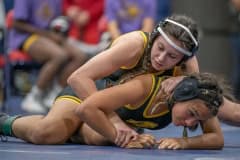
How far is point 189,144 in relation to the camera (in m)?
3.94

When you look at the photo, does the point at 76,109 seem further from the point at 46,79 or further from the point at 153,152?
the point at 46,79

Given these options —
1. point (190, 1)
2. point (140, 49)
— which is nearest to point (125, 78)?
point (140, 49)

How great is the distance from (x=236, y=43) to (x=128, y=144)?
228 inches

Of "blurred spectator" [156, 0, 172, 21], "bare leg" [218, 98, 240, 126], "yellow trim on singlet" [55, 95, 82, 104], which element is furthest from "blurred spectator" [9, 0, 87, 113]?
"bare leg" [218, 98, 240, 126]

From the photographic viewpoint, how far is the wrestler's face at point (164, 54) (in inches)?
151

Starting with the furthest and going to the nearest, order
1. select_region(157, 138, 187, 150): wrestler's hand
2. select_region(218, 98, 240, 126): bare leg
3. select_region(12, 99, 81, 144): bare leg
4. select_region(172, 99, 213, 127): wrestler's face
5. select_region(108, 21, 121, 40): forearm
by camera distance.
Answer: select_region(108, 21, 121, 40): forearm → select_region(218, 98, 240, 126): bare leg → select_region(12, 99, 81, 144): bare leg → select_region(157, 138, 187, 150): wrestler's hand → select_region(172, 99, 213, 127): wrestler's face

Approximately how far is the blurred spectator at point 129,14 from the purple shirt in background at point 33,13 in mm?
670

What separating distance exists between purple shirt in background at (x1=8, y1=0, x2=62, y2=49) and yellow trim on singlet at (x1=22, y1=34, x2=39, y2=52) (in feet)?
0.13

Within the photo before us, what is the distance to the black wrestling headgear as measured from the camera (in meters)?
3.73

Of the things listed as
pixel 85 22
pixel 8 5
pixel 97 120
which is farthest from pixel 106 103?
pixel 8 5

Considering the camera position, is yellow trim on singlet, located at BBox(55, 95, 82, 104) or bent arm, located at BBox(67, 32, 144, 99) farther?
yellow trim on singlet, located at BBox(55, 95, 82, 104)

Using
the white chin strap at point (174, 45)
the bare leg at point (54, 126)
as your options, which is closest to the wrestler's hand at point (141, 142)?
the bare leg at point (54, 126)

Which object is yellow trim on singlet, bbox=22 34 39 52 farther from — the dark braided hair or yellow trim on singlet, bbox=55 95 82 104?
the dark braided hair

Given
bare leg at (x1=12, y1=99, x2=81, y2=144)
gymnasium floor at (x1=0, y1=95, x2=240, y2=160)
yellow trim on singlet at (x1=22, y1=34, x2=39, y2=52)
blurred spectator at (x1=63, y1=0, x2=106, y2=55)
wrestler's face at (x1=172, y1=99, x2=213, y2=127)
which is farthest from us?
blurred spectator at (x1=63, y1=0, x2=106, y2=55)
